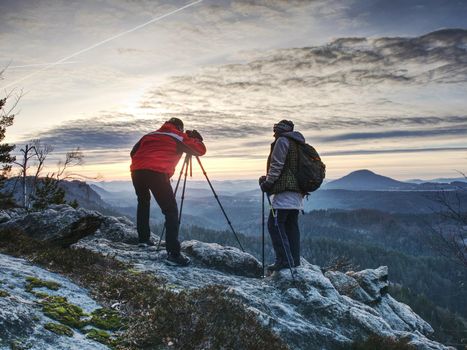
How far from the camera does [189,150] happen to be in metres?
10.7

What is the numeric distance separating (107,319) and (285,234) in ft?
19.5

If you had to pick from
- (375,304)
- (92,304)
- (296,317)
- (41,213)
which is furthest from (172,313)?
(375,304)

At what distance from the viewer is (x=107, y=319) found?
599cm

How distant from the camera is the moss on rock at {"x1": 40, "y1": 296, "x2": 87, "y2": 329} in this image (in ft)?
18.1

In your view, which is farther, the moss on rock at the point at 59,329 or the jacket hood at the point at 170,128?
the jacket hood at the point at 170,128

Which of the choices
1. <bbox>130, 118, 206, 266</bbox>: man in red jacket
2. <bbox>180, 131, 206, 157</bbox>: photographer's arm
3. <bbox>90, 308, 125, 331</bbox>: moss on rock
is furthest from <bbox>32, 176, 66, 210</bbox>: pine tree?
<bbox>90, 308, 125, 331</bbox>: moss on rock

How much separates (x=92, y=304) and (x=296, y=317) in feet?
15.3

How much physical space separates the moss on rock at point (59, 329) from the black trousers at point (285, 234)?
637 centimetres

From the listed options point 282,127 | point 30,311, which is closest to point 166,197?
point 282,127

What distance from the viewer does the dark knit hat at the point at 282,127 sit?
418 inches

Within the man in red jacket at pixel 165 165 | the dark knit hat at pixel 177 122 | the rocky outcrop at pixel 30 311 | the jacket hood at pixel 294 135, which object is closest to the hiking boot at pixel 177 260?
the man in red jacket at pixel 165 165

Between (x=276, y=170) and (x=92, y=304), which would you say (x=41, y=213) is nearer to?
(x=92, y=304)

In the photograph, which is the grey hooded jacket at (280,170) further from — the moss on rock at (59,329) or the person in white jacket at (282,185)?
the moss on rock at (59,329)

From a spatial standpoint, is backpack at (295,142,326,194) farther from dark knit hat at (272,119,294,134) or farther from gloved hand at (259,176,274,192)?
gloved hand at (259,176,274,192)
